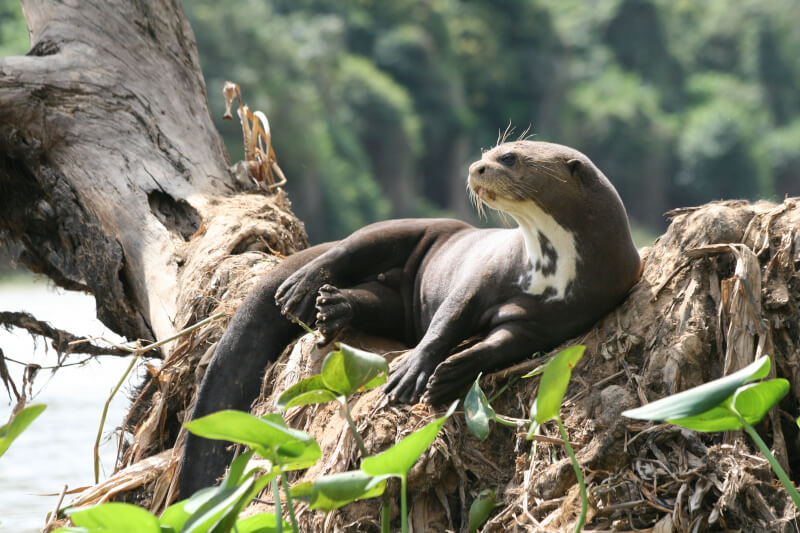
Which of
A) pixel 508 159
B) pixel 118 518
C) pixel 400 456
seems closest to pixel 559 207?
pixel 508 159

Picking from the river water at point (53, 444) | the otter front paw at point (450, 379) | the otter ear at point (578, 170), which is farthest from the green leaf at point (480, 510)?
the river water at point (53, 444)

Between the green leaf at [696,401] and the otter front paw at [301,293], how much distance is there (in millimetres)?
1762

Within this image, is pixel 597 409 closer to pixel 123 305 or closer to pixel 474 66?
pixel 123 305

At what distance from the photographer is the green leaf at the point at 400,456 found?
1718 millimetres

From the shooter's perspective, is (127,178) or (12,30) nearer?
(127,178)

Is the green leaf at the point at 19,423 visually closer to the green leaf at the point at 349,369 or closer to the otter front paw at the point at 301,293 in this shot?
the green leaf at the point at 349,369

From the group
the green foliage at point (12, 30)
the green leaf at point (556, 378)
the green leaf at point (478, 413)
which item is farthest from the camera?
the green foliage at point (12, 30)

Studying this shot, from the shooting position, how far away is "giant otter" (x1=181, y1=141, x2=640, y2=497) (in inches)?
108

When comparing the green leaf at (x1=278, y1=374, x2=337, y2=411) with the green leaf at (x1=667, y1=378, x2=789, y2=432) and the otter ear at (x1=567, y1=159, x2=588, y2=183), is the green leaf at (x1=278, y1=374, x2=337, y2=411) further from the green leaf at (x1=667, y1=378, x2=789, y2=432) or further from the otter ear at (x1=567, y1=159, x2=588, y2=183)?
the otter ear at (x1=567, y1=159, x2=588, y2=183)

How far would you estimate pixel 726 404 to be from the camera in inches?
67.9

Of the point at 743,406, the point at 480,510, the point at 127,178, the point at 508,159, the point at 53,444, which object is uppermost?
the point at 127,178

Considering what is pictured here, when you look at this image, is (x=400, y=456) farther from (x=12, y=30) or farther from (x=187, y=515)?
(x=12, y=30)

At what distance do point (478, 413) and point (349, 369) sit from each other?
491 millimetres

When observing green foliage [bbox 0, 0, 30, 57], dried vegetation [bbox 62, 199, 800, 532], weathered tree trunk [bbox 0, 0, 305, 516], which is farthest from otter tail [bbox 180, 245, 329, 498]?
green foliage [bbox 0, 0, 30, 57]
